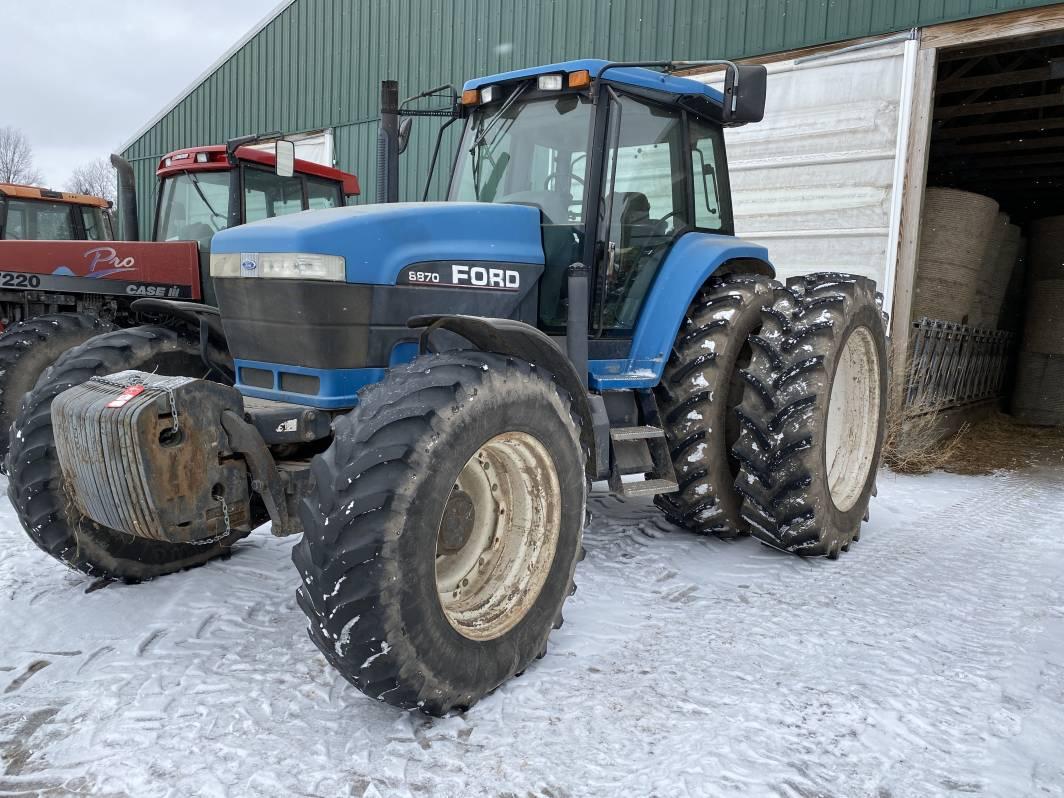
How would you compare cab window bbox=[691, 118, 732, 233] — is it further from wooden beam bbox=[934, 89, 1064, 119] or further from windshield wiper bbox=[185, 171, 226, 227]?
wooden beam bbox=[934, 89, 1064, 119]

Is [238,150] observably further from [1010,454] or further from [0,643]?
[1010,454]

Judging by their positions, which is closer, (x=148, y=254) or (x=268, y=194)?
(x=148, y=254)

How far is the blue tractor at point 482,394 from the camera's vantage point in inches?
88.6

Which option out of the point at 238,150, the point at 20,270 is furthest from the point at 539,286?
the point at 20,270

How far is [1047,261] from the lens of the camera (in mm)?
9859

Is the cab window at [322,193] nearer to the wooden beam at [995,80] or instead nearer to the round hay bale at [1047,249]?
the wooden beam at [995,80]

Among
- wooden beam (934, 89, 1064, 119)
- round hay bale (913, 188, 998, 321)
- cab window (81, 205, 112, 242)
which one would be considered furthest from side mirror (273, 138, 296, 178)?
wooden beam (934, 89, 1064, 119)

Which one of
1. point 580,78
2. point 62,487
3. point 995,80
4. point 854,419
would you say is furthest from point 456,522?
point 995,80

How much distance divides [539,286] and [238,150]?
3.66 m

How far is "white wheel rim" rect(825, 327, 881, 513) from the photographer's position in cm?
445

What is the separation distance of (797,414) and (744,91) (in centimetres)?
138

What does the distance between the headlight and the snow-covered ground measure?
1.26 metres

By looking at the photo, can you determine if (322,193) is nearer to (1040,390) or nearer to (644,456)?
(644,456)

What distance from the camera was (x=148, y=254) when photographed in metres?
6.25
